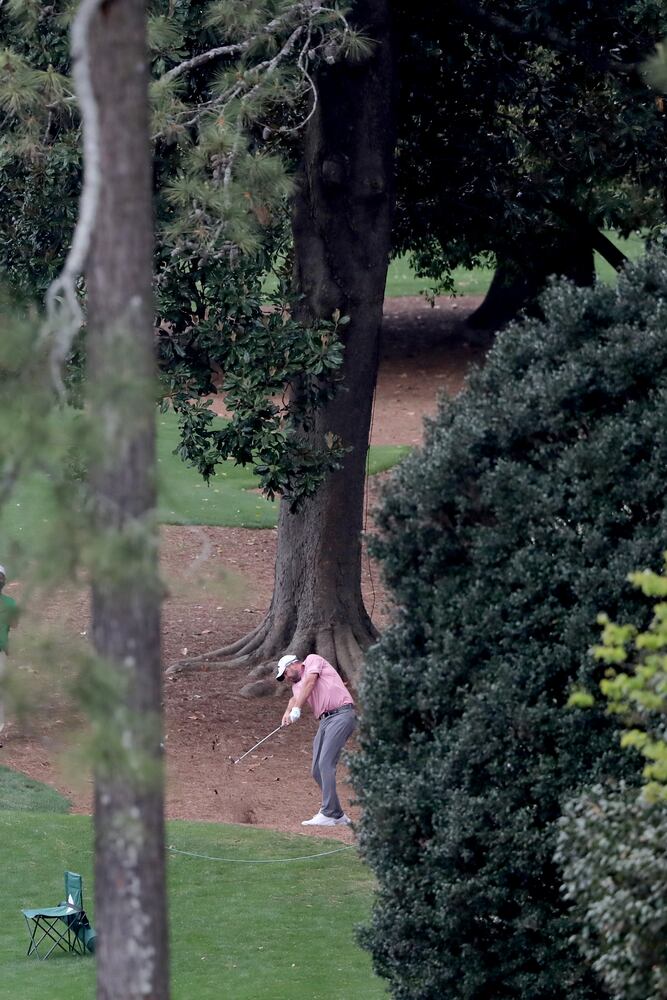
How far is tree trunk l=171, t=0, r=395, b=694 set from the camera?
45.7ft

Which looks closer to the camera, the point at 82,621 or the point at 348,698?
the point at 348,698

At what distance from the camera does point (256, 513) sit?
23031 millimetres

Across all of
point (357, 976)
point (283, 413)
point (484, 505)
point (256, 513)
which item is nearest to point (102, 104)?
point (484, 505)

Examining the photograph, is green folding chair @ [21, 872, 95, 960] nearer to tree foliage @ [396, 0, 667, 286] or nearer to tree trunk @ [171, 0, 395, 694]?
tree trunk @ [171, 0, 395, 694]

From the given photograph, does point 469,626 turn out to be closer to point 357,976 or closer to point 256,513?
point 357,976

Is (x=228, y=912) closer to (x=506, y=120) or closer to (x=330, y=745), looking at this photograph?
(x=330, y=745)

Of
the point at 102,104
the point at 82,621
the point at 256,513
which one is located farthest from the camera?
the point at 256,513

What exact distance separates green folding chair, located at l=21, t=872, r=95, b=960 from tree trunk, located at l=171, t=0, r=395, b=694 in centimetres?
589

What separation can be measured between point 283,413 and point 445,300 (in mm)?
25505

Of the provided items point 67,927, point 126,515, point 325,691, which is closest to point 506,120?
point 325,691

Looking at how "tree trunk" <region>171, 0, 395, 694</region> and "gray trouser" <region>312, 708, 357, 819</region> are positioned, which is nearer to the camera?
"gray trouser" <region>312, 708, 357, 819</region>

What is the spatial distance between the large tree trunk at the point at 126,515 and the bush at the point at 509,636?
2.49 metres

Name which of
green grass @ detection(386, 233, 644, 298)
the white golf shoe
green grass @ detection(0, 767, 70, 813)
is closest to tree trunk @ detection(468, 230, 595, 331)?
green grass @ detection(386, 233, 644, 298)

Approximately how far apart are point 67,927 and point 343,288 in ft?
23.6
